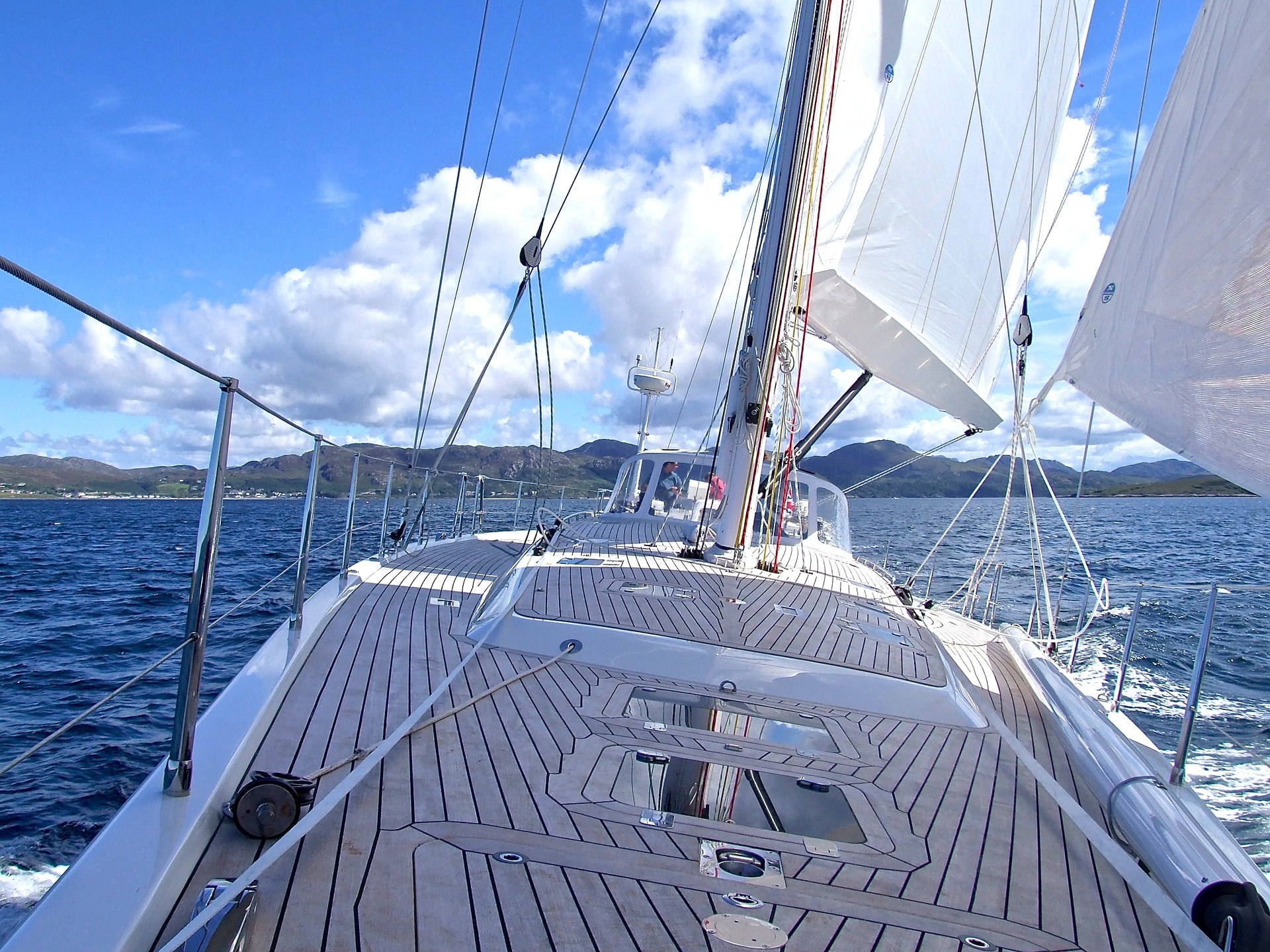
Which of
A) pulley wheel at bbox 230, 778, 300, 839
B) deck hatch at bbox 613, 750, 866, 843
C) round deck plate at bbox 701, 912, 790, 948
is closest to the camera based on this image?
round deck plate at bbox 701, 912, 790, 948

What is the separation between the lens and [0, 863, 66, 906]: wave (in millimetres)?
3807

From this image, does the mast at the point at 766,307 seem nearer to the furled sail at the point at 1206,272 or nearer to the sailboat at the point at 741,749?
the sailboat at the point at 741,749

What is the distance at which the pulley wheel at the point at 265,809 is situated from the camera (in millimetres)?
2008

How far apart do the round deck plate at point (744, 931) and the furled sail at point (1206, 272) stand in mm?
1973

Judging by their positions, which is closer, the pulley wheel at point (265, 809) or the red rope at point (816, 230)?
the pulley wheel at point (265, 809)

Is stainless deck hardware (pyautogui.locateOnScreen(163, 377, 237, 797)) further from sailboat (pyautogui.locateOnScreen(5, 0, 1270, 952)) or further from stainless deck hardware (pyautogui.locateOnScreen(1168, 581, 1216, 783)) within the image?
stainless deck hardware (pyautogui.locateOnScreen(1168, 581, 1216, 783))

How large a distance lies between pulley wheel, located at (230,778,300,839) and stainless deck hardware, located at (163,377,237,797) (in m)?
0.15

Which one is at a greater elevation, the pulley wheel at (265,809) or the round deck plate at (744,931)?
the pulley wheel at (265,809)

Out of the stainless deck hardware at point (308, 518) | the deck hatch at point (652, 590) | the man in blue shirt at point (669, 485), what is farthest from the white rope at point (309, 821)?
the man in blue shirt at point (669, 485)

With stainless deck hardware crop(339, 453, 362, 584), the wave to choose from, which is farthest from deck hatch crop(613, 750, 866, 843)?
the wave

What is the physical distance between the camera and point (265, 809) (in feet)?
6.64

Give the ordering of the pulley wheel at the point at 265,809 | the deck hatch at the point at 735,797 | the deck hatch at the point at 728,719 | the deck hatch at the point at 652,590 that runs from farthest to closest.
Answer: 1. the deck hatch at the point at 652,590
2. the deck hatch at the point at 728,719
3. the deck hatch at the point at 735,797
4. the pulley wheel at the point at 265,809

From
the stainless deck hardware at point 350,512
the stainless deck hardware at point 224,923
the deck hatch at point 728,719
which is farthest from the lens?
the stainless deck hardware at point 350,512

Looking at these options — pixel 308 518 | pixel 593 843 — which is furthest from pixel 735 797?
pixel 308 518
